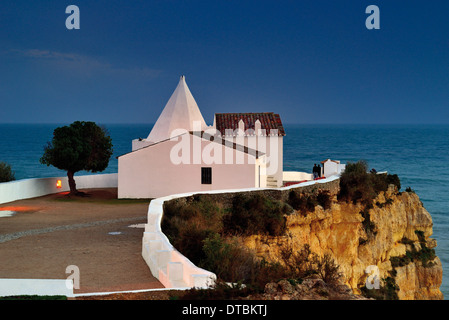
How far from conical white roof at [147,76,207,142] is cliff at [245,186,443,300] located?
12476 mm

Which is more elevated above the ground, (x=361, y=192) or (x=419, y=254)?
(x=361, y=192)

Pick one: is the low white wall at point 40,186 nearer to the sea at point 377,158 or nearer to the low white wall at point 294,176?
the low white wall at point 294,176

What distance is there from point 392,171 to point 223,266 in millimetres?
85824

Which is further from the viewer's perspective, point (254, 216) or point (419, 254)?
point (419, 254)

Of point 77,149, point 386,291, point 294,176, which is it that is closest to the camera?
point 386,291

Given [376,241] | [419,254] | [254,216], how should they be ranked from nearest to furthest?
[254,216]
[376,241]
[419,254]

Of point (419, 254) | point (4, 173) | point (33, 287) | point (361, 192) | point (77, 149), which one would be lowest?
point (419, 254)

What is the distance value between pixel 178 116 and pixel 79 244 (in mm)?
19324

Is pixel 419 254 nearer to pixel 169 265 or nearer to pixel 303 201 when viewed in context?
pixel 303 201

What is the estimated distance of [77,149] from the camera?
2641 centimetres

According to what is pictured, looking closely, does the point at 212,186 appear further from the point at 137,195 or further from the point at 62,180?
the point at 62,180

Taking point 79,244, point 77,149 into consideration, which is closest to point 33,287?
point 79,244

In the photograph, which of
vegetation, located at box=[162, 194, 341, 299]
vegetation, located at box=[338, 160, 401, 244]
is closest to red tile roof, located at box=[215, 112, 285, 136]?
vegetation, located at box=[338, 160, 401, 244]

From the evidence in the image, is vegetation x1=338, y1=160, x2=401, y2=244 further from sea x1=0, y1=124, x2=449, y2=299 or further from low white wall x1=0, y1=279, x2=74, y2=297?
sea x1=0, y1=124, x2=449, y2=299
